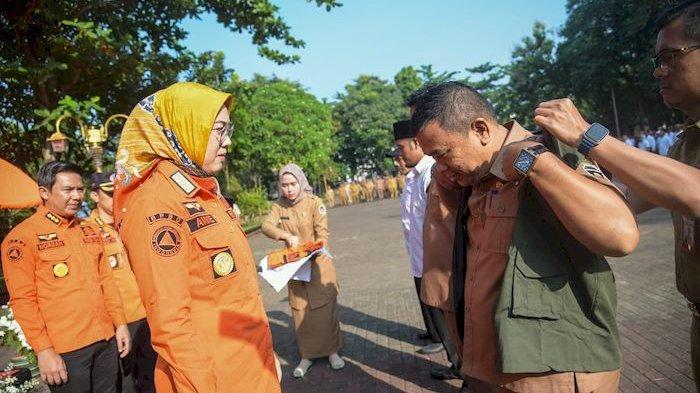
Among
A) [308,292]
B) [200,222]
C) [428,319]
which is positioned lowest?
[428,319]

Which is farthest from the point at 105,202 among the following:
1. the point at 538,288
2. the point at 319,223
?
the point at 538,288

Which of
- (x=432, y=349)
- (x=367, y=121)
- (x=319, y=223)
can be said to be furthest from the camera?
(x=367, y=121)

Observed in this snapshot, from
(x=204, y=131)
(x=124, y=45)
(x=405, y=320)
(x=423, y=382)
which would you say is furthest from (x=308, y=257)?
(x=124, y=45)

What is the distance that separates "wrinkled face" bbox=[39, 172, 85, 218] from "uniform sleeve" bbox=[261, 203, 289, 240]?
2035 mm

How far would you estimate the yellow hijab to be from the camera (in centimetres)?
209

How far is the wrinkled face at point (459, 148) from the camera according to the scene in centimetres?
189

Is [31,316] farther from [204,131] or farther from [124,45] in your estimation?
[124,45]

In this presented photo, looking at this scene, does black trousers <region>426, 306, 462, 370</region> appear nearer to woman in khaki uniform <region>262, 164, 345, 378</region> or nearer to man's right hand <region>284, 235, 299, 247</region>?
woman in khaki uniform <region>262, 164, 345, 378</region>

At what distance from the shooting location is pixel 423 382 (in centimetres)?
430

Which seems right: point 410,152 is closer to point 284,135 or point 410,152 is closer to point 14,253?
point 14,253

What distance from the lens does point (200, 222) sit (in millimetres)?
2014

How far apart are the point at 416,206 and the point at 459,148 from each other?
9.05ft

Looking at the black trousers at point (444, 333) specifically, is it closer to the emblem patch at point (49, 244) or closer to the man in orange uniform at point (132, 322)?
the man in orange uniform at point (132, 322)

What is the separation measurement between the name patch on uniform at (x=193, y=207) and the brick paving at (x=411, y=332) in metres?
2.88
